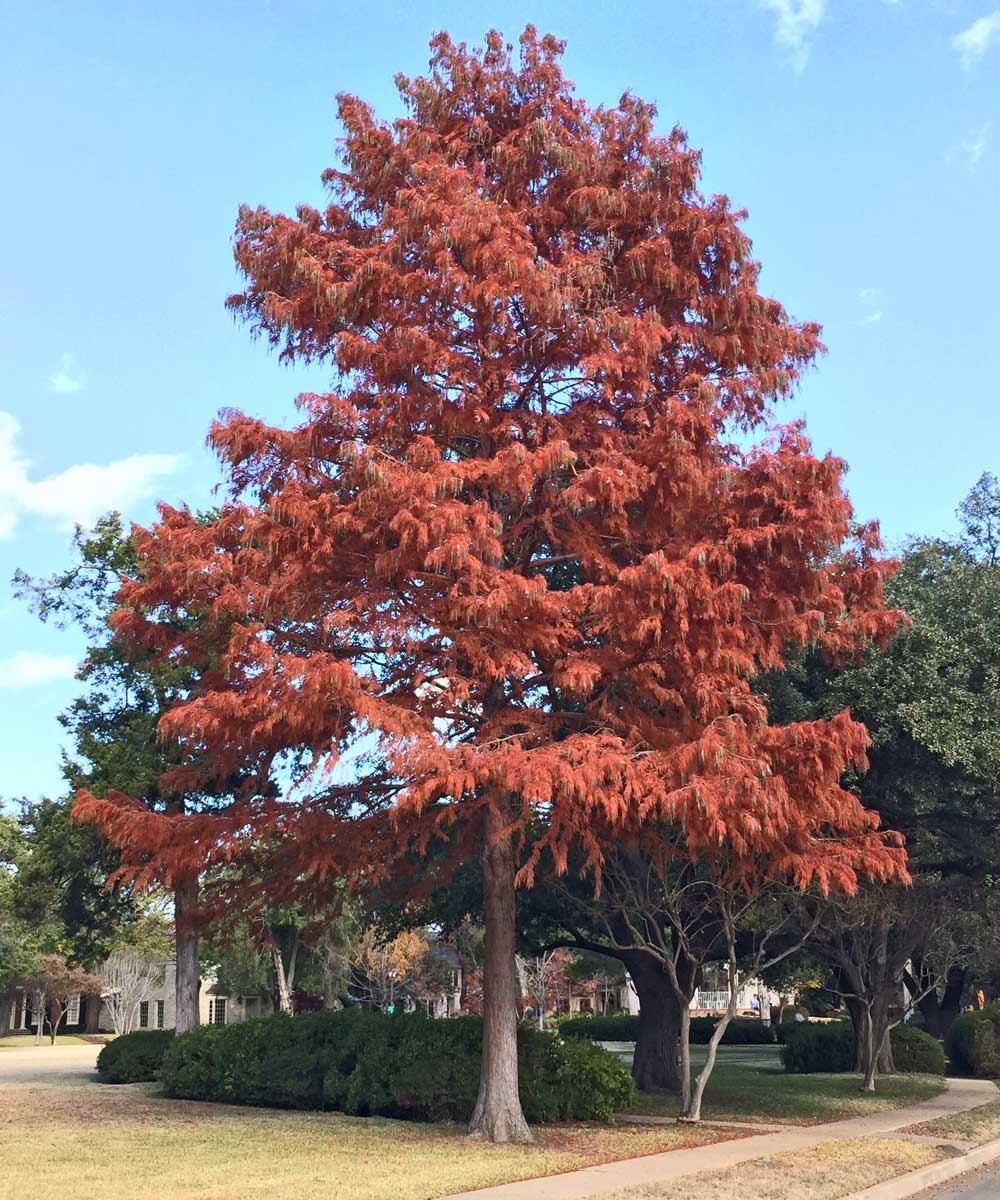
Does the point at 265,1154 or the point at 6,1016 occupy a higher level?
the point at 6,1016

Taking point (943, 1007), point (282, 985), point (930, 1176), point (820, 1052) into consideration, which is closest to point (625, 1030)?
point (282, 985)

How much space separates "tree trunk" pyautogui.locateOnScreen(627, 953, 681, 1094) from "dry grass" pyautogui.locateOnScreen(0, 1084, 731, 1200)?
701cm

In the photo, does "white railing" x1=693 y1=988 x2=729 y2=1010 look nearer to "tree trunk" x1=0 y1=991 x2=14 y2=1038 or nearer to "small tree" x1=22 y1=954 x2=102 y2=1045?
"small tree" x1=22 y1=954 x2=102 y2=1045

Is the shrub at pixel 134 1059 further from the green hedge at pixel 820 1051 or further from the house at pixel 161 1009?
the house at pixel 161 1009

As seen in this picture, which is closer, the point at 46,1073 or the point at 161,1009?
the point at 46,1073

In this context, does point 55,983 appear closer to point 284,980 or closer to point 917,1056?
point 284,980

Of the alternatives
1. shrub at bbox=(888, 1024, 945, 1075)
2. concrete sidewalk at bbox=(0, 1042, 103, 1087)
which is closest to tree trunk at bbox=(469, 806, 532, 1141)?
concrete sidewalk at bbox=(0, 1042, 103, 1087)

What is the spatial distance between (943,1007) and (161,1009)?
50648 millimetres

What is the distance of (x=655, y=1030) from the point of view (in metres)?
24.5

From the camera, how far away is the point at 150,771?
1101 inches

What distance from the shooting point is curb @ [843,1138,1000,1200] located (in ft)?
39.9

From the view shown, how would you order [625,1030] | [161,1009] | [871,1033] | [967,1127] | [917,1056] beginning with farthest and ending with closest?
1. [161,1009]
2. [625,1030]
3. [917,1056]
4. [871,1033]
5. [967,1127]

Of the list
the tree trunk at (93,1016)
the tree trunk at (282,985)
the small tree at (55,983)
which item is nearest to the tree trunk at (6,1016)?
the tree trunk at (93,1016)

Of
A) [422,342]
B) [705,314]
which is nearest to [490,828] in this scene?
[422,342]
